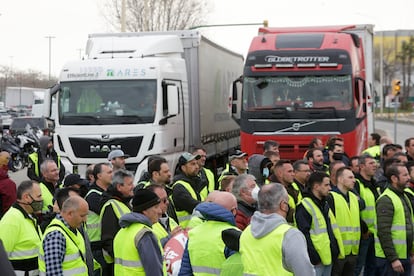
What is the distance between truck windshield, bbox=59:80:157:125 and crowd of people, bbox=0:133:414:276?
4993 mm

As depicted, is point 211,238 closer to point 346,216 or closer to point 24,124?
point 346,216

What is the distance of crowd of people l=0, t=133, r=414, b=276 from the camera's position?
5289mm

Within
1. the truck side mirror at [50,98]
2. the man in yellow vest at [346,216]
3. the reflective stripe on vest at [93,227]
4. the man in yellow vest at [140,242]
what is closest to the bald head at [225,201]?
the man in yellow vest at [140,242]

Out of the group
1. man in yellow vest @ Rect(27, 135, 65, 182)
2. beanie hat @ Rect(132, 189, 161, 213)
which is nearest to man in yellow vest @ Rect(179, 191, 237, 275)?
beanie hat @ Rect(132, 189, 161, 213)

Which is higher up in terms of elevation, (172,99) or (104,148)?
(172,99)

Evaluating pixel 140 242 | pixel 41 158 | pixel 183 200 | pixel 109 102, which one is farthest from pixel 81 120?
pixel 140 242

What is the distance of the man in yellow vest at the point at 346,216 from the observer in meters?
8.48

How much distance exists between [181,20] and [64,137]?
3456 centimetres

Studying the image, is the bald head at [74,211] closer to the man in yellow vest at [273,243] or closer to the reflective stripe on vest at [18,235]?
the reflective stripe on vest at [18,235]

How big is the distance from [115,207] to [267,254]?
2568 mm

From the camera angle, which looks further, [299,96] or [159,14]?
[159,14]

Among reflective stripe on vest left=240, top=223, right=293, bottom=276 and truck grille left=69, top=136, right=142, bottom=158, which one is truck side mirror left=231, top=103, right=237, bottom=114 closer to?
truck grille left=69, top=136, right=142, bottom=158

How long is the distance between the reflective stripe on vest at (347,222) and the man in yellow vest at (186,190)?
1553 mm

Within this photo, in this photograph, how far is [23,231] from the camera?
23.5 feet
